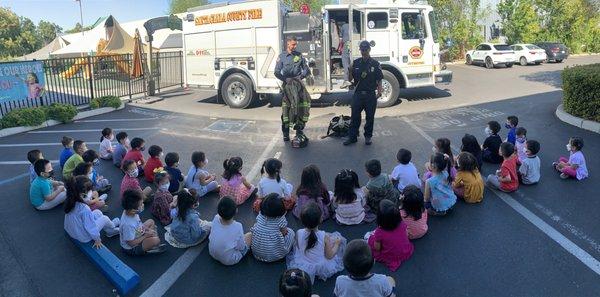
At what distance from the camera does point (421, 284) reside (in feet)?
13.1

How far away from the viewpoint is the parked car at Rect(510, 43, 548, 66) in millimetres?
26078

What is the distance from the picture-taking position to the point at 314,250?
4137 millimetres

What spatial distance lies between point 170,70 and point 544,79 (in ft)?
53.8

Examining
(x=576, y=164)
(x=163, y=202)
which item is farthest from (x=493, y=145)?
(x=163, y=202)

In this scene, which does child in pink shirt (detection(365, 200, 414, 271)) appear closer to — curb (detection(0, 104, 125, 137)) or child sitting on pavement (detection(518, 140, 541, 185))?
child sitting on pavement (detection(518, 140, 541, 185))

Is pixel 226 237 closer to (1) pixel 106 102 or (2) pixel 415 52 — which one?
(2) pixel 415 52

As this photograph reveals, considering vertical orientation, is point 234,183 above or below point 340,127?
below

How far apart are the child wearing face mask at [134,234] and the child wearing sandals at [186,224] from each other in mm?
228

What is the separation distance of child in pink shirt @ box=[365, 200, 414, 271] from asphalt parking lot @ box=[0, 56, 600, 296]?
0.12 metres

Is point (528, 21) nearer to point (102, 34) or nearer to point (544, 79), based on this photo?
point (544, 79)

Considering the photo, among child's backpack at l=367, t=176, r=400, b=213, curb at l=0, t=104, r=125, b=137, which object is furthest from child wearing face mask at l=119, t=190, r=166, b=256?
curb at l=0, t=104, r=125, b=137

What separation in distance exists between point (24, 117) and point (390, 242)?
10801 mm

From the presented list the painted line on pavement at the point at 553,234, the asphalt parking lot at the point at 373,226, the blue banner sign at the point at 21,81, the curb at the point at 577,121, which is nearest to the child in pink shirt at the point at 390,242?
the asphalt parking lot at the point at 373,226

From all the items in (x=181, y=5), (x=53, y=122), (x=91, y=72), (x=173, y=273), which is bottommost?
(x=173, y=273)
